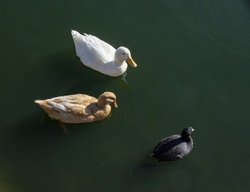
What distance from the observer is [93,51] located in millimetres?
7445

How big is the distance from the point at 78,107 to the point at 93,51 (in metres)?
1.06

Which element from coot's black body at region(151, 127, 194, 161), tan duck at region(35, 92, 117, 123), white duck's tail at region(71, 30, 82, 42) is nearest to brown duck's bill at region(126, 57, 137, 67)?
tan duck at region(35, 92, 117, 123)

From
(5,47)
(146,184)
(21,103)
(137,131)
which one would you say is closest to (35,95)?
(21,103)

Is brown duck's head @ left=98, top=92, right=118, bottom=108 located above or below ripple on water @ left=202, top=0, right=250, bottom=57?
below

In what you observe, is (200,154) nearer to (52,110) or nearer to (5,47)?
(52,110)

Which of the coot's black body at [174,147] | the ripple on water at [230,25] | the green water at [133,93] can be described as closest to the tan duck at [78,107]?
the green water at [133,93]

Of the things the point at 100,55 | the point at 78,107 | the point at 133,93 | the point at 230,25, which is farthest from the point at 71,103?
the point at 230,25

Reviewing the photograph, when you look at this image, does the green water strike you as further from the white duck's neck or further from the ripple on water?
the white duck's neck

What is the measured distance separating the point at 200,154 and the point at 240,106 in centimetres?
117

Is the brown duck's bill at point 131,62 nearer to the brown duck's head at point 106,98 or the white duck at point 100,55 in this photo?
the white duck at point 100,55

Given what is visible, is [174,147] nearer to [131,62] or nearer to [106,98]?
[106,98]

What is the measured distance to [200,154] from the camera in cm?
708

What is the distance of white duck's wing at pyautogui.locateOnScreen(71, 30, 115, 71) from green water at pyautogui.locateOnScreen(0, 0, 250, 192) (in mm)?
302

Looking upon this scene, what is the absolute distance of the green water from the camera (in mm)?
6820
